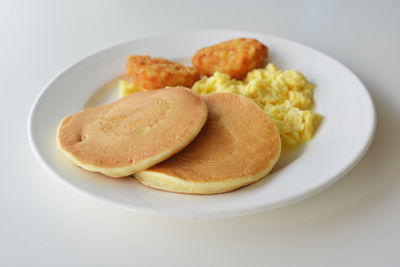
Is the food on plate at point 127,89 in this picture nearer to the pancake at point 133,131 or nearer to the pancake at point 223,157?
the pancake at point 133,131

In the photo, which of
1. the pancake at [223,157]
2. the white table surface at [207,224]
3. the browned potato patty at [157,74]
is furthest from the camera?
the browned potato patty at [157,74]

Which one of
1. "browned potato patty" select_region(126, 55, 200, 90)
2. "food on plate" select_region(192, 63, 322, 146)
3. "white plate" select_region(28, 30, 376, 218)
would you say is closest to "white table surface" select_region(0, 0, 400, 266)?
"white plate" select_region(28, 30, 376, 218)

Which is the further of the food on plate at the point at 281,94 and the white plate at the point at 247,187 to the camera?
the food on plate at the point at 281,94

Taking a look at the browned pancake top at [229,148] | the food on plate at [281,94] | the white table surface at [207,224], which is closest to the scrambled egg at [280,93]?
the food on plate at [281,94]

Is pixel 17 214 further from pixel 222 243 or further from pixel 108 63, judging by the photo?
pixel 108 63

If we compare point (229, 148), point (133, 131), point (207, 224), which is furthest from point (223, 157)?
point (133, 131)

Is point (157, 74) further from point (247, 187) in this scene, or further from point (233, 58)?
point (247, 187)
